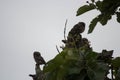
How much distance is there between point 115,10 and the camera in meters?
3.23

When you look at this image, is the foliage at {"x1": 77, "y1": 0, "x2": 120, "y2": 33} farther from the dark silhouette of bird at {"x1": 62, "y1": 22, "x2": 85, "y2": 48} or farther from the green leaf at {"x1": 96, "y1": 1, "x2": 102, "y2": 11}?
the dark silhouette of bird at {"x1": 62, "y1": 22, "x2": 85, "y2": 48}

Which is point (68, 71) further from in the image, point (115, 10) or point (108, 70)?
point (115, 10)

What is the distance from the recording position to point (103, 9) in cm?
321

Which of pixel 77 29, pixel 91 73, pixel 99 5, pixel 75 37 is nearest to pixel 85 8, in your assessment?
pixel 99 5

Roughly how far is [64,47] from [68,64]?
12.8 inches

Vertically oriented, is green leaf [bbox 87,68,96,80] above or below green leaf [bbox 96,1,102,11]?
below

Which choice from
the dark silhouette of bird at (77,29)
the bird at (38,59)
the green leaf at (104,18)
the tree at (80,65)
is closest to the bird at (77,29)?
the dark silhouette of bird at (77,29)


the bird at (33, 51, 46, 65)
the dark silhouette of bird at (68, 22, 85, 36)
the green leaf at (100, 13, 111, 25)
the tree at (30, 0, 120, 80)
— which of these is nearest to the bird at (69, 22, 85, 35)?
the dark silhouette of bird at (68, 22, 85, 36)

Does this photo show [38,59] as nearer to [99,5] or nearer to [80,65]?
[80,65]

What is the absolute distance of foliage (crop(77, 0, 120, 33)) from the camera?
10.3ft

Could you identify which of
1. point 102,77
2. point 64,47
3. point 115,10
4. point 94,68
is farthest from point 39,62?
point 115,10

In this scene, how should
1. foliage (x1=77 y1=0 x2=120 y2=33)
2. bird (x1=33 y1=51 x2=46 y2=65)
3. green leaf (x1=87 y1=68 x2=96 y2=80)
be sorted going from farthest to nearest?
foliage (x1=77 y1=0 x2=120 y2=33) → bird (x1=33 y1=51 x2=46 y2=65) → green leaf (x1=87 y1=68 x2=96 y2=80)

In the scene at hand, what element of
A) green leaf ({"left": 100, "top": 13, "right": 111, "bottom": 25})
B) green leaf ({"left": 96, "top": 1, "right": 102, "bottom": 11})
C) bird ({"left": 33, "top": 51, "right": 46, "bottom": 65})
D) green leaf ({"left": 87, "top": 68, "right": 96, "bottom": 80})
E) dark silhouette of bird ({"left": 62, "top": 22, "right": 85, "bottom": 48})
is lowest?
green leaf ({"left": 87, "top": 68, "right": 96, "bottom": 80})

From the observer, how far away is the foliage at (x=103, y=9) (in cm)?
315
